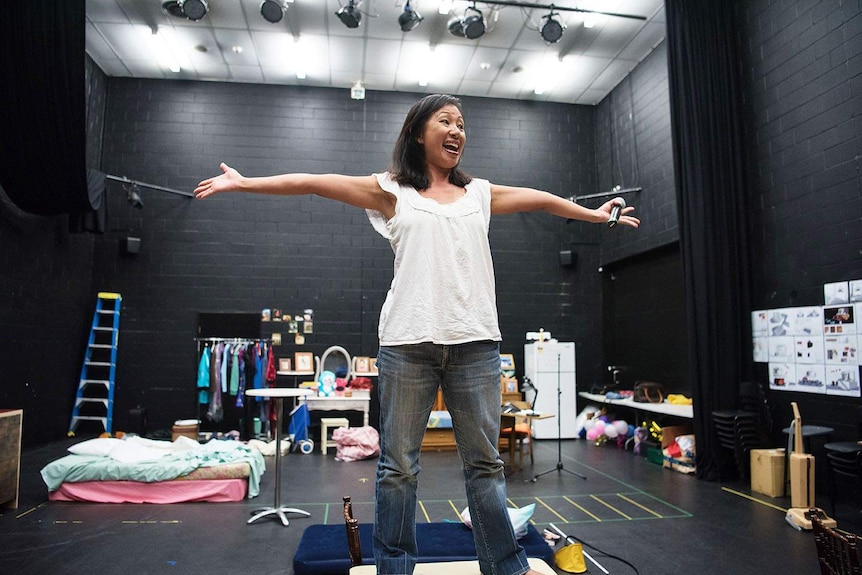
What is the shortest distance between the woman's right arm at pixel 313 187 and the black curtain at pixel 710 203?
4.38m

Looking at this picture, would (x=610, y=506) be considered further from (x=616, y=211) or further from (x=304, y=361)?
(x=304, y=361)

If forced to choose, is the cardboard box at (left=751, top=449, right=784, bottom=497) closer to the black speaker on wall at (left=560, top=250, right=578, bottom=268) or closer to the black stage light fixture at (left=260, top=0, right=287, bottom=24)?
the black speaker on wall at (left=560, top=250, right=578, bottom=268)

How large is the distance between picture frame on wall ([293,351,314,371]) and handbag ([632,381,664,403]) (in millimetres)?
4025

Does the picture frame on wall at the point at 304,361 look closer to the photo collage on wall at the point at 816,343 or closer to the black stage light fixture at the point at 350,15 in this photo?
the black stage light fixture at the point at 350,15

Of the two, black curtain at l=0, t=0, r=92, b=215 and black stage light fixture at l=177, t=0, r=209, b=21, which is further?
black stage light fixture at l=177, t=0, r=209, b=21

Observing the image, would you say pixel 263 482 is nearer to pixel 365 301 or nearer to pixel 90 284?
pixel 365 301

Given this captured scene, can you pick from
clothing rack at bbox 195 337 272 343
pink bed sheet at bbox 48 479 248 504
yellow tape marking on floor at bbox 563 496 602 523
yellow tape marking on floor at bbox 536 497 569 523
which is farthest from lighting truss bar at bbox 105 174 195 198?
yellow tape marking on floor at bbox 563 496 602 523

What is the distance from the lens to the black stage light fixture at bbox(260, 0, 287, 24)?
620cm

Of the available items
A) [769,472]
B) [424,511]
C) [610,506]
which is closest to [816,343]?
[769,472]

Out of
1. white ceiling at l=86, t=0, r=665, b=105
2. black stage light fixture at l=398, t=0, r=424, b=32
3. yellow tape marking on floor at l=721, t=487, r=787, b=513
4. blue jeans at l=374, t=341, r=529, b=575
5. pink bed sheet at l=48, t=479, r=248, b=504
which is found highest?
white ceiling at l=86, t=0, r=665, b=105

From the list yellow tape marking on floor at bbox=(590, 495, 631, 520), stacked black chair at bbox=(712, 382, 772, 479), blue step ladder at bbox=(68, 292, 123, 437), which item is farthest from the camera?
blue step ladder at bbox=(68, 292, 123, 437)

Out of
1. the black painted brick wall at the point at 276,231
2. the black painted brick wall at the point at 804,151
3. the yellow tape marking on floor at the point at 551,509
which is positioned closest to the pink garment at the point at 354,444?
the black painted brick wall at the point at 276,231

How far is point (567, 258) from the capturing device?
27.4 feet

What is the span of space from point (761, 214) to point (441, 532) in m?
4.19
